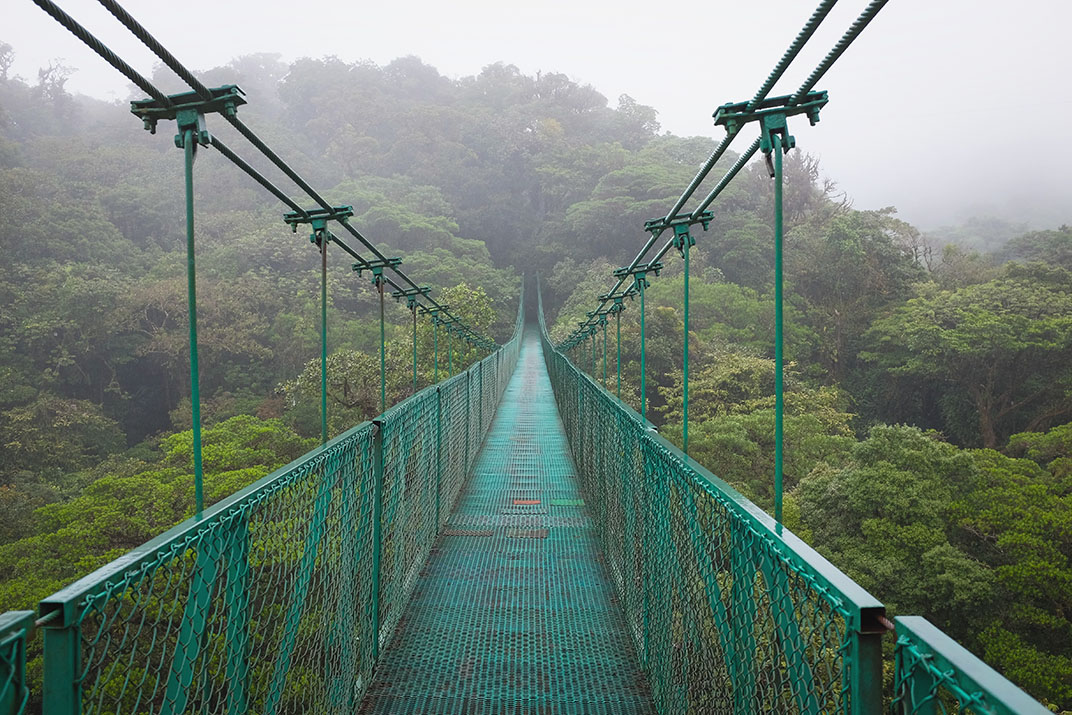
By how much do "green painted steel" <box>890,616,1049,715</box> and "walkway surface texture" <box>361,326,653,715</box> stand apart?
1.37 meters

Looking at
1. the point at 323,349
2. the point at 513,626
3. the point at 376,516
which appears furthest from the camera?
the point at 513,626

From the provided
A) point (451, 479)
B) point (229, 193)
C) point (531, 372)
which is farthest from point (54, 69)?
point (451, 479)

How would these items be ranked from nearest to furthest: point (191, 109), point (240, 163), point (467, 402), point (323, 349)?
point (191, 109), point (240, 163), point (323, 349), point (467, 402)

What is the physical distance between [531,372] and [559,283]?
42.5 ft

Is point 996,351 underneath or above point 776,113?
underneath

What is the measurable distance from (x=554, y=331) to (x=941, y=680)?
64.9ft

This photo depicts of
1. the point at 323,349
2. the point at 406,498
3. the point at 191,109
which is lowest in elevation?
the point at 406,498

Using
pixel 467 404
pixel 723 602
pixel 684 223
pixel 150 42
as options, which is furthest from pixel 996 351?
pixel 150 42

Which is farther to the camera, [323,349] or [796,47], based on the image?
[323,349]

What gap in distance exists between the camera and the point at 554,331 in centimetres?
2034

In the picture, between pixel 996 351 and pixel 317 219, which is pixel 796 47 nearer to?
pixel 317 219

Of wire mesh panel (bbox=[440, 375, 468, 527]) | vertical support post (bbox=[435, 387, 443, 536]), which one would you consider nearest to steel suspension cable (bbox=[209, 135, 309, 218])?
vertical support post (bbox=[435, 387, 443, 536])

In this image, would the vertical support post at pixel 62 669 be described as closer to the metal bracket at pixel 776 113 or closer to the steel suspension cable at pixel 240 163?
the steel suspension cable at pixel 240 163

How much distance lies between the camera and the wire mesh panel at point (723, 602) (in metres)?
0.81
